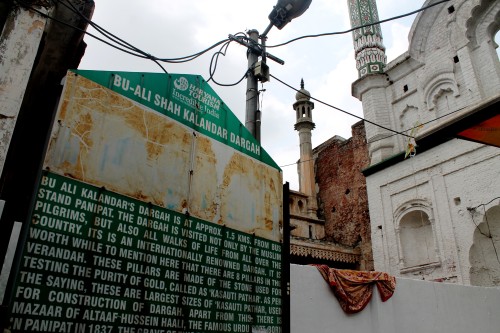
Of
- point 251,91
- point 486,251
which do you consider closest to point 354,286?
point 251,91

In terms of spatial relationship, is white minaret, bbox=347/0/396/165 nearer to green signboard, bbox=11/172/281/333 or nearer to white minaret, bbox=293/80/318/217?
white minaret, bbox=293/80/318/217

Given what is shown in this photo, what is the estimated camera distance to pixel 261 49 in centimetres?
670

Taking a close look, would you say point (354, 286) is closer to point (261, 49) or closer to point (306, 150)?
point (261, 49)

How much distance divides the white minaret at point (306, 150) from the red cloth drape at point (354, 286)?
44.5ft

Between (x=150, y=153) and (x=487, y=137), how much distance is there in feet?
13.3

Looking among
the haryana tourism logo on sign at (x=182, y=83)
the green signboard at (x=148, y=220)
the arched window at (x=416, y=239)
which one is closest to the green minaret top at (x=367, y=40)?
the arched window at (x=416, y=239)

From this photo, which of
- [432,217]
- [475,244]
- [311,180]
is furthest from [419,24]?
[311,180]

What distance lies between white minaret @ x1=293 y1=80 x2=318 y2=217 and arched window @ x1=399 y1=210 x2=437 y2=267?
27.3ft

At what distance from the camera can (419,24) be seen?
46.5 feet

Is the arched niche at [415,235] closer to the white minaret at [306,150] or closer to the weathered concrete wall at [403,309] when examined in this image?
the weathered concrete wall at [403,309]

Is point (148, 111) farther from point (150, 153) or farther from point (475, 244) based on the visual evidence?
point (475, 244)

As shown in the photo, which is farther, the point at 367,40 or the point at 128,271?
the point at 367,40

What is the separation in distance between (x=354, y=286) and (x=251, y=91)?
399 cm

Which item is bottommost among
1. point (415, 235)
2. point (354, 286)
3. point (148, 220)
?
point (354, 286)
